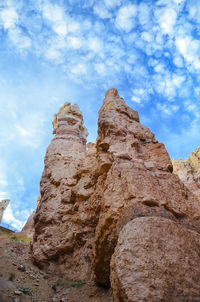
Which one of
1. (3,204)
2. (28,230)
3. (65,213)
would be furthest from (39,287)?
(3,204)

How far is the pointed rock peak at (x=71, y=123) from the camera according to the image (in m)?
16.3

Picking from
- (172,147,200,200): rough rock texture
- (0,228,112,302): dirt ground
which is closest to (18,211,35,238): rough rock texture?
(0,228,112,302): dirt ground

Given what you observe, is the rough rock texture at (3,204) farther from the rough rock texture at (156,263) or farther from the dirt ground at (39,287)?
the rough rock texture at (156,263)

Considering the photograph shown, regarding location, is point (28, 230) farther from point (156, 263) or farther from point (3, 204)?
point (156, 263)

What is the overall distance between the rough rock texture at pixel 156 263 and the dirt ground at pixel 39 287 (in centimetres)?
293

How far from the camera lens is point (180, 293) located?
3355 millimetres

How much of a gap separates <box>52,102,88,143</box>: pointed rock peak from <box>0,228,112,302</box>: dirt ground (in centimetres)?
1000

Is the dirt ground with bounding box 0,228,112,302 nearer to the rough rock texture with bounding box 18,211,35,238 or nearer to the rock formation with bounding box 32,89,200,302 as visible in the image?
the rock formation with bounding box 32,89,200,302

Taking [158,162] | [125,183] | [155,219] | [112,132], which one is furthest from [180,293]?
[112,132]

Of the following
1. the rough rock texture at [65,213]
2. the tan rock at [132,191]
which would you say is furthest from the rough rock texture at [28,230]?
the tan rock at [132,191]

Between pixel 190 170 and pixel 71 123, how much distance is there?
1829cm

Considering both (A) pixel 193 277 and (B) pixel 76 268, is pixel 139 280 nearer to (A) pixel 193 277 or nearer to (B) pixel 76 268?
(A) pixel 193 277

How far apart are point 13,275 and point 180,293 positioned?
5.75 meters

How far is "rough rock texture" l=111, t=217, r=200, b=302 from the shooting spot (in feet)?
10.9
